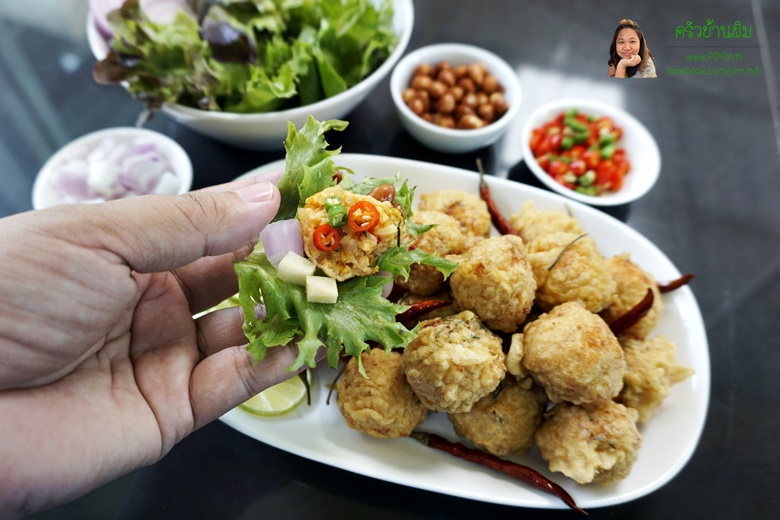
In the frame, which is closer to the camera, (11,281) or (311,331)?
(11,281)

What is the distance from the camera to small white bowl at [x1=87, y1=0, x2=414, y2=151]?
10.2 feet

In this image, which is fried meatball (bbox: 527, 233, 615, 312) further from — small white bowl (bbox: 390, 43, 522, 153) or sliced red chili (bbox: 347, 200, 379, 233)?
small white bowl (bbox: 390, 43, 522, 153)

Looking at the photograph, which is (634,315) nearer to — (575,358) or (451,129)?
(575,358)

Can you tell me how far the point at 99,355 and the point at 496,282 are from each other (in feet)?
5.70

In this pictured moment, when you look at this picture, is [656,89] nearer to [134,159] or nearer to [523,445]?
[523,445]

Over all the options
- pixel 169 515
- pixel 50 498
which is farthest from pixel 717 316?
pixel 50 498

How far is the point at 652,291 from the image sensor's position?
2.54 metres

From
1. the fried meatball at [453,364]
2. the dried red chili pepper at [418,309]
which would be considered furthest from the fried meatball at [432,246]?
the fried meatball at [453,364]

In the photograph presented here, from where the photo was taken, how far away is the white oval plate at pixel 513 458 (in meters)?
2.33

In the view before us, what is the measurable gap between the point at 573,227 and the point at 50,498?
2.63 meters

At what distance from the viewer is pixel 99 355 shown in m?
2.17

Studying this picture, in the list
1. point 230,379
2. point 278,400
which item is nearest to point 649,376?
point 278,400

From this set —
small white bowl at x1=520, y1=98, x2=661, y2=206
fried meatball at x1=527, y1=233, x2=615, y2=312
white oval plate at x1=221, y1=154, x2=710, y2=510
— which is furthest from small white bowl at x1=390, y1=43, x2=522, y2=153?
white oval plate at x1=221, y1=154, x2=710, y2=510

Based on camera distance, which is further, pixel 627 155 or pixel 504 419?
pixel 627 155
